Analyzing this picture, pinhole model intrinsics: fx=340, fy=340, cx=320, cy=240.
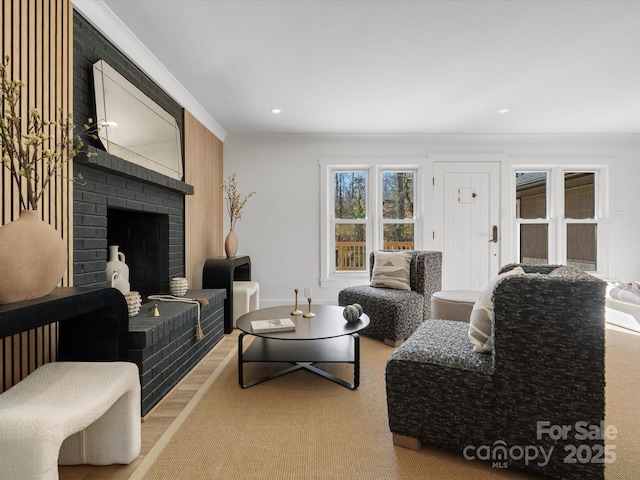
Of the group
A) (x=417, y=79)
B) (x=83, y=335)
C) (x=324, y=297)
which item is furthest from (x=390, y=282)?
(x=83, y=335)

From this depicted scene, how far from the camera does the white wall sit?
15.4 feet

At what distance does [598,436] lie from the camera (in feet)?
4.25

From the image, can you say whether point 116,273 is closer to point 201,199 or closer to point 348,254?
point 201,199

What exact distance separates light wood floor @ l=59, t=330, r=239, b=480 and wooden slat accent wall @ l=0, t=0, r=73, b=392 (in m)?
0.53

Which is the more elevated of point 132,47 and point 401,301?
point 132,47

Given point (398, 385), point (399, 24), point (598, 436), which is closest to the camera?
point (598, 436)

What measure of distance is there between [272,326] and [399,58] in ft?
7.34

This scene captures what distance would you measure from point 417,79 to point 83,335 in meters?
3.09

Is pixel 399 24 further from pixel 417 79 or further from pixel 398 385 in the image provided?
pixel 398 385

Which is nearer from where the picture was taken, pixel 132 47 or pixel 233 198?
pixel 132 47

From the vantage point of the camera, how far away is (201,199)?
3871mm

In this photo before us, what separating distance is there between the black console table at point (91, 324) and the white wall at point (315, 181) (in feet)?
10.0

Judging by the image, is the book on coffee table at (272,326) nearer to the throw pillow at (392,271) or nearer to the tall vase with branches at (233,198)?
the throw pillow at (392,271)

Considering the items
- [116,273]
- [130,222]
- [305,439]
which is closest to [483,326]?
[305,439]
